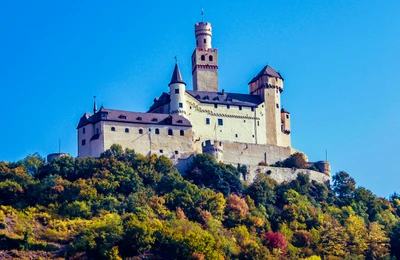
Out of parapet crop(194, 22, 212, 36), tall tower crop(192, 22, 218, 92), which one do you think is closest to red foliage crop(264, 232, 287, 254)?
tall tower crop(192, 22, 218, 92)

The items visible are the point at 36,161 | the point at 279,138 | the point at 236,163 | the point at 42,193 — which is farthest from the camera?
the point at 279,138

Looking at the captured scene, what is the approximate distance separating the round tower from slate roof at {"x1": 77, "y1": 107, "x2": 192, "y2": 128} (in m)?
12.1

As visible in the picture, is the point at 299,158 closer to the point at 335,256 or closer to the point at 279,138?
the point at 279,138

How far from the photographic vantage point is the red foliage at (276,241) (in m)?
81.5

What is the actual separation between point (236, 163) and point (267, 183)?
4.31 meters

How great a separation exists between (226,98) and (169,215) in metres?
22.3

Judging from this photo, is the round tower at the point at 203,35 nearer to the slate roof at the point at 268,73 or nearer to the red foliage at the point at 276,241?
the slate roof at the point at 268,73

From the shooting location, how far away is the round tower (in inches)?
4103

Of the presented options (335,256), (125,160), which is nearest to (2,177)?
(125,160)

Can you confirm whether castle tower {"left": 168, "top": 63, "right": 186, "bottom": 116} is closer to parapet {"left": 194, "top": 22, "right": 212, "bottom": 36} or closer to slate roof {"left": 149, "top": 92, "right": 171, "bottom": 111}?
slate roof {"left": 149, "top": 92, "right": 171, "bottom": 111}

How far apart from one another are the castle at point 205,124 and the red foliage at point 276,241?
39.1 ft

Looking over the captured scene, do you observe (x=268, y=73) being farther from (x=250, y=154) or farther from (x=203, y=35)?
(x=250, y=154)

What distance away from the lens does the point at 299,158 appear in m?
98.7

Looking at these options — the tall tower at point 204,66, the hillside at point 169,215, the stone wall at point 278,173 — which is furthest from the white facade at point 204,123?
the hillside at point 169,215
